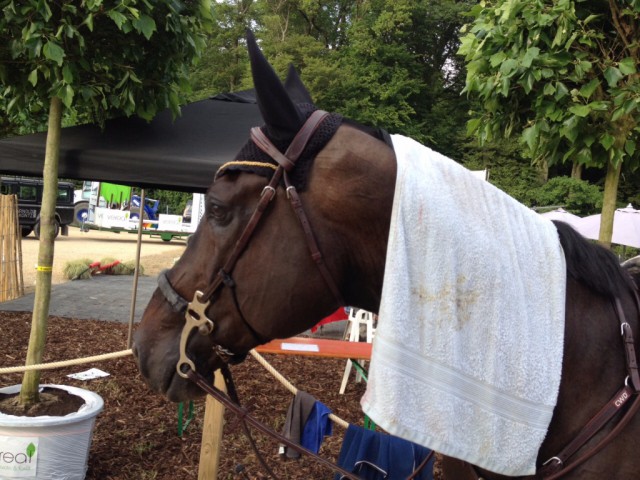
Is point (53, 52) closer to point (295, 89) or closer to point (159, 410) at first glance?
point (295, 89)

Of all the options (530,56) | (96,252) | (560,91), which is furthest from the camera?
(96,252)

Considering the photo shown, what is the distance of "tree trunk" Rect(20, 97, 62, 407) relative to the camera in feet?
12.1

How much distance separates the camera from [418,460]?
3.17 metres

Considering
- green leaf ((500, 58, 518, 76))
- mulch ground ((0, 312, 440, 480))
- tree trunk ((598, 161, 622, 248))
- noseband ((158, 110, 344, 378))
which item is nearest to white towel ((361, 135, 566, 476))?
noseband ((158, 110, 344, 378))

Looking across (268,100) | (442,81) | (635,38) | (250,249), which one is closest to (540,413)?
(250,249)

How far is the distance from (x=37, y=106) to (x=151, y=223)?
68.2 feet

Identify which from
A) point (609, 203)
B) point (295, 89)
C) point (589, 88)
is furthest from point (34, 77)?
point (609, 203)

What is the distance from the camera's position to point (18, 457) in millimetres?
3301

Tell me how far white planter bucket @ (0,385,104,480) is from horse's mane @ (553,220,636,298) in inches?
121

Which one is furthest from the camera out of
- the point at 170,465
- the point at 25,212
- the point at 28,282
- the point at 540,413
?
the point at 25,212

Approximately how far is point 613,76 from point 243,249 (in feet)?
10.6

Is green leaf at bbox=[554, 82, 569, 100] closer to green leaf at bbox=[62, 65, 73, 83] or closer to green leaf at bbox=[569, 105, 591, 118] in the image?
green leaf at bbox=[569, 105, 591, 118]

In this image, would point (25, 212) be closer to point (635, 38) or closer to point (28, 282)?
point (28, 282)

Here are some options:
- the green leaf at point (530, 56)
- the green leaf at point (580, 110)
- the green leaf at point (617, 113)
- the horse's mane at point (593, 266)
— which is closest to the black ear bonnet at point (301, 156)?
the horse's mane at point (593, 266)
